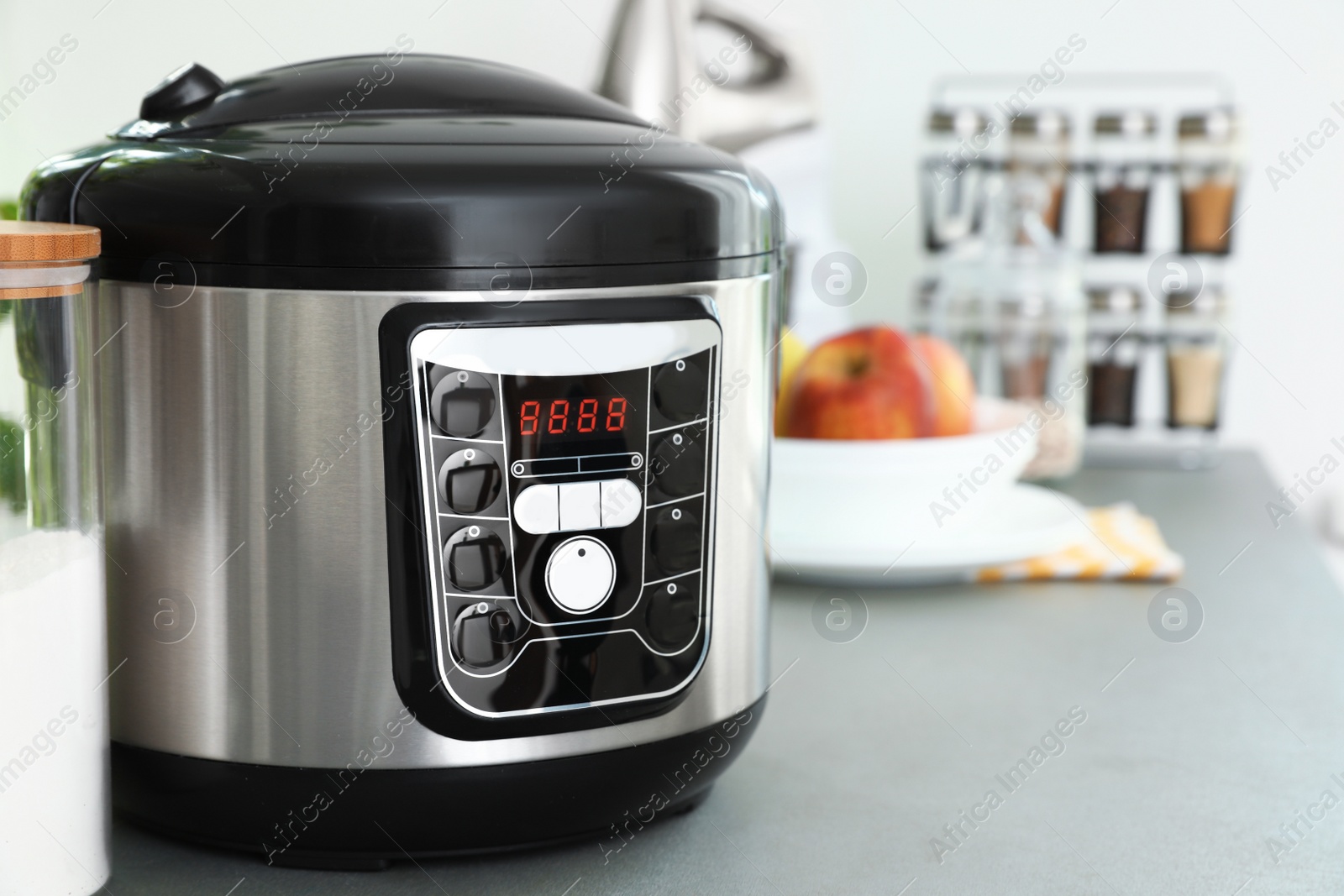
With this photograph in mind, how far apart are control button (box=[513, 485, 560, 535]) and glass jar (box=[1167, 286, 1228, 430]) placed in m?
1.02

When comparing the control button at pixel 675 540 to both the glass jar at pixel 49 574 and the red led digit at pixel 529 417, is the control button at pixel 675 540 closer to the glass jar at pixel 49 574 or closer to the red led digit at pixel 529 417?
the red led digit at pixel 529 417

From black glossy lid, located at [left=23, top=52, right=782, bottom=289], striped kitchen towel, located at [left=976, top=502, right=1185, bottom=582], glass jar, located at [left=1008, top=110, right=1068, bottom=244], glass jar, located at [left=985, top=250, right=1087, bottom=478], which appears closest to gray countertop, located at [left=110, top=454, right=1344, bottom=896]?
striped kitchen towel, located at [left=976, top=502, right=1185, bottom=582]

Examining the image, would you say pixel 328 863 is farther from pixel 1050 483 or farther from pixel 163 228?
pixel 1050 483

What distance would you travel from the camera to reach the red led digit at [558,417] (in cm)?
43

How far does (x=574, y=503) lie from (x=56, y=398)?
0.18 m

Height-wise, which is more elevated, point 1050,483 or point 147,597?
point 147,597

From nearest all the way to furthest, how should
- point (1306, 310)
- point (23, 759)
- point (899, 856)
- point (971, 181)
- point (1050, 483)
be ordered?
point (23, 759), point (899, 856), point (1050, 483), point (971, 181), point (1306, 310)

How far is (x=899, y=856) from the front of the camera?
50cm

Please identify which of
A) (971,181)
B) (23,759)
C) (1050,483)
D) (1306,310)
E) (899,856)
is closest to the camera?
(23,759)

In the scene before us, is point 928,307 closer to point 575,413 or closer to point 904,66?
point 904,66

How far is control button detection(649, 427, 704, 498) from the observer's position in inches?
17.8

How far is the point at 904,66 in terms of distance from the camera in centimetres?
165

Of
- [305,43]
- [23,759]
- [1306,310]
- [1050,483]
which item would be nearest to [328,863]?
[23,759]

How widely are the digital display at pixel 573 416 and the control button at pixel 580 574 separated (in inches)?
1.6
